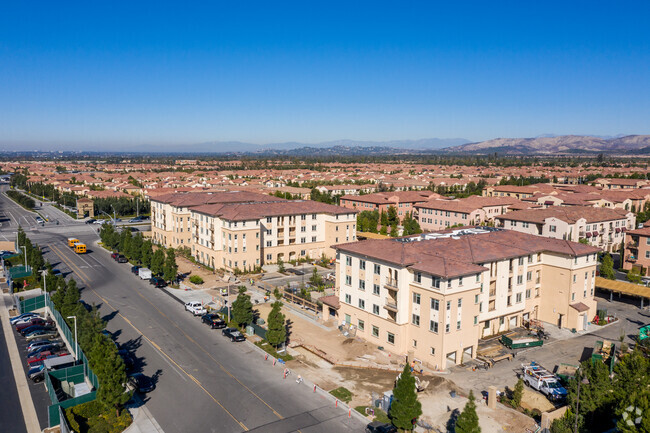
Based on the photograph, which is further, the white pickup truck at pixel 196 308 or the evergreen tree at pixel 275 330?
the white pickup truck at pixel 196 308

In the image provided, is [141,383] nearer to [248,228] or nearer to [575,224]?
[248,228]

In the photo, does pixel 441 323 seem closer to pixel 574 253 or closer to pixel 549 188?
pixel 574 253

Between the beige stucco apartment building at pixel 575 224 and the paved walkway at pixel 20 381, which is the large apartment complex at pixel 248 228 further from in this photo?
the beige stucco apartment building at pixel 575 224

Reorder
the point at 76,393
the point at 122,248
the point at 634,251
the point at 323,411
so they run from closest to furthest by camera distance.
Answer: the point at 323,411 → the point at 76,393 → the point at 634,251 → the point at 122,248

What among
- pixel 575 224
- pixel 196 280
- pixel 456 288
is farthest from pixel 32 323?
pixel 575 224

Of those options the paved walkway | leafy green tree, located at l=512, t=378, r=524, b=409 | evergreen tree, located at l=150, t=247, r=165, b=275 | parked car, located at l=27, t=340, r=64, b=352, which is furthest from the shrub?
leafy green tree, located at l=512, t=378, r=524, b=409

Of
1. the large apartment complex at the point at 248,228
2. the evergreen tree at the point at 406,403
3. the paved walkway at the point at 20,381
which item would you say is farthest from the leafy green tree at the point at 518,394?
the large apartment complex at the point at 248,228

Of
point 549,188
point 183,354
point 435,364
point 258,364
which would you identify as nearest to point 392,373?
point 435,364
